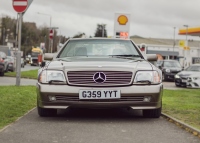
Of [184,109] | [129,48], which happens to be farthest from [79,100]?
[184,109]

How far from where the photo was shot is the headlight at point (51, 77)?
6.62 metres

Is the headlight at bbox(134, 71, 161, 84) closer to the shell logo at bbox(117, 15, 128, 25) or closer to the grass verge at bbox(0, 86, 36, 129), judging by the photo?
the grass verge at bbox(0, 86, 36, 129)

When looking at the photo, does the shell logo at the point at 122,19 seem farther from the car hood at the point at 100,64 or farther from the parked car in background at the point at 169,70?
the parked car in background at the point at 169,70

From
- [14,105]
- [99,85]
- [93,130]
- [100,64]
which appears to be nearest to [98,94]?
[99,85]

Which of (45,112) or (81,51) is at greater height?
(81,51)

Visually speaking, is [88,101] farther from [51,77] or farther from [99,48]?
[99,48]

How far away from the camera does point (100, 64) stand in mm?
6770

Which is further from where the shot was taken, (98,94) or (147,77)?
(147,77)

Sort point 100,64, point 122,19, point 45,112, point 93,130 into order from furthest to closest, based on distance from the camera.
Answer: point 122,19 → point 45,112 → point 100,64 → point 93,130

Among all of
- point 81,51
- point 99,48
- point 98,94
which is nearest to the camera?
point 98,94

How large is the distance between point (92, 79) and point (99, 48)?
5.51ft

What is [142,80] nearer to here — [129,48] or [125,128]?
[125,128]

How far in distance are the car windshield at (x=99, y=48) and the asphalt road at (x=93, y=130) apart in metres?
1.16

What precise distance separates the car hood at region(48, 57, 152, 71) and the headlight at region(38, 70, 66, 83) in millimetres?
119
